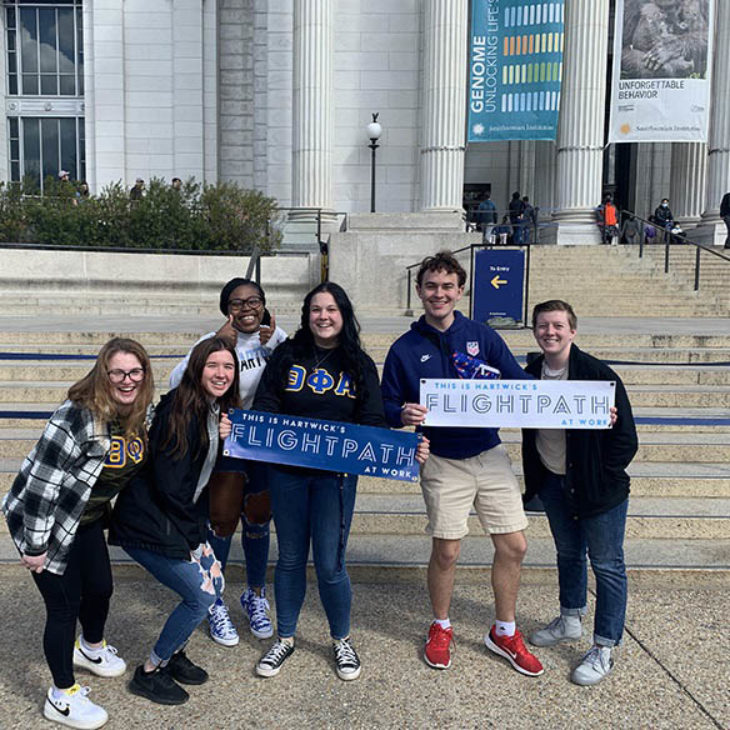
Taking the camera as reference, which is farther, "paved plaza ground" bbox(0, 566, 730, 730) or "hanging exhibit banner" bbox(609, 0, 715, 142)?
"hanging exhibit banner" bbox(609, 0, 715, 142)

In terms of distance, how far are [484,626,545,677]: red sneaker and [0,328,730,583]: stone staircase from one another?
0.86 metres

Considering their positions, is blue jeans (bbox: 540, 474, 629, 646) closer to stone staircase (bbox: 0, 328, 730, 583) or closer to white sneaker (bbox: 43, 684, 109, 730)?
stone staircase (bbox: 0, 328, 730, 583)

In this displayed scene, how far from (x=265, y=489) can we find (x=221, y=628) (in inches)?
29.6

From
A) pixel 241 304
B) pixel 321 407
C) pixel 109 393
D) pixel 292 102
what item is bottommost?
pixel 321 407

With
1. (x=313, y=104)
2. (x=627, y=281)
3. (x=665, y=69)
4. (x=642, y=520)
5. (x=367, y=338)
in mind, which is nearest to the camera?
(x=642, y=520)

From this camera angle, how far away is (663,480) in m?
5.47

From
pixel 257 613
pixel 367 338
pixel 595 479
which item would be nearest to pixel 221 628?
pixel 257 613

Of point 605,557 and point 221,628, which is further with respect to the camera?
point 221,628

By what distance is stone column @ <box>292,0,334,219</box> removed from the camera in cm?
2136

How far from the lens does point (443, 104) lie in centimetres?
2125

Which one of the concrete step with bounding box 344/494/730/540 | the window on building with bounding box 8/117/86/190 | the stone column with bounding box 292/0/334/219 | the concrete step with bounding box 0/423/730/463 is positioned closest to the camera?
the concrete step with bounding box 344/494/730/540

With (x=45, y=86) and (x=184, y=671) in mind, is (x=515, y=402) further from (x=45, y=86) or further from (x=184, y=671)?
(x=45, y=86)

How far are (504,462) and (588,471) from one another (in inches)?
16.1

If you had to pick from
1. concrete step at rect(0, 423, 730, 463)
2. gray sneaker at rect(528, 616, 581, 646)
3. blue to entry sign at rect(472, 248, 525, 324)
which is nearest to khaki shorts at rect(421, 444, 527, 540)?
gray sneaker at rect(528, 616, 581, 646)
